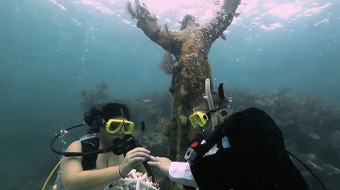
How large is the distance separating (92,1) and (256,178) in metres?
32.9

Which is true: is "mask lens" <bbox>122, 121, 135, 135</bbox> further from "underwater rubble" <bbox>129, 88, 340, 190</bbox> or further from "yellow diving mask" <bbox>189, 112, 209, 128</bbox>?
"underwater rubble" <bbox>129, 88, 340, 190</bbox>

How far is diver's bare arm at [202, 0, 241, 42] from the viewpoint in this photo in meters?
7.22

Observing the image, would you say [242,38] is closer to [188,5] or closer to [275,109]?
[188,5]

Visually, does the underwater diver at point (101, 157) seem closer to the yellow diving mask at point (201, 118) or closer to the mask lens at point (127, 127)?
the mask lens at point (127, 127)

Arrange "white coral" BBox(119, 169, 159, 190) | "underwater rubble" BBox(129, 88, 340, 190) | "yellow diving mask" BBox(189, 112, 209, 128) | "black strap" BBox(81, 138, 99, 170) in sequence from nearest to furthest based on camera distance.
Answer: "white coral" BBox(119, 169, 159, 190) → "black strap" BBox(81, 138, 99, 170) → "yellow diving mask" BBox(189, 112, 209, 128) → "underwater rubble" BBox(129, 88, 340, 190)

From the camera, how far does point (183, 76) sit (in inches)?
248

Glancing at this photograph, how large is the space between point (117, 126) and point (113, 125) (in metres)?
0.05

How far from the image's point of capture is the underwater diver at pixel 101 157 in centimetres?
296

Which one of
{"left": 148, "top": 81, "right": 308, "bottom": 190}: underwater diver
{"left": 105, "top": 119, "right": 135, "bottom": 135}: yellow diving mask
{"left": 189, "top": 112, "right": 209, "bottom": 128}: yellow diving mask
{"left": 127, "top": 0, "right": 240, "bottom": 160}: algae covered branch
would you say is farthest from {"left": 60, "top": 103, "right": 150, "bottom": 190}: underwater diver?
{"left": 127, "top": 0, "right": 240, "bottom": 160}: algae covered branch

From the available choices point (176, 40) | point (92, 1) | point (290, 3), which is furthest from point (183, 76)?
point (92, 1)

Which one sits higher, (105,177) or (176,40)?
(176,40)

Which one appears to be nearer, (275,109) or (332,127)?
(332,127)

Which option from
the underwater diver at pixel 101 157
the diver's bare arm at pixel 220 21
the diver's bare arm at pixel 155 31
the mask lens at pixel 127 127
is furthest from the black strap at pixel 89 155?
the diver's bare arm at pixel 220 21

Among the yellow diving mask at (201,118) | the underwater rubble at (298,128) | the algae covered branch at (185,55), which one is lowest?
the underwater rubble at (298,128)
